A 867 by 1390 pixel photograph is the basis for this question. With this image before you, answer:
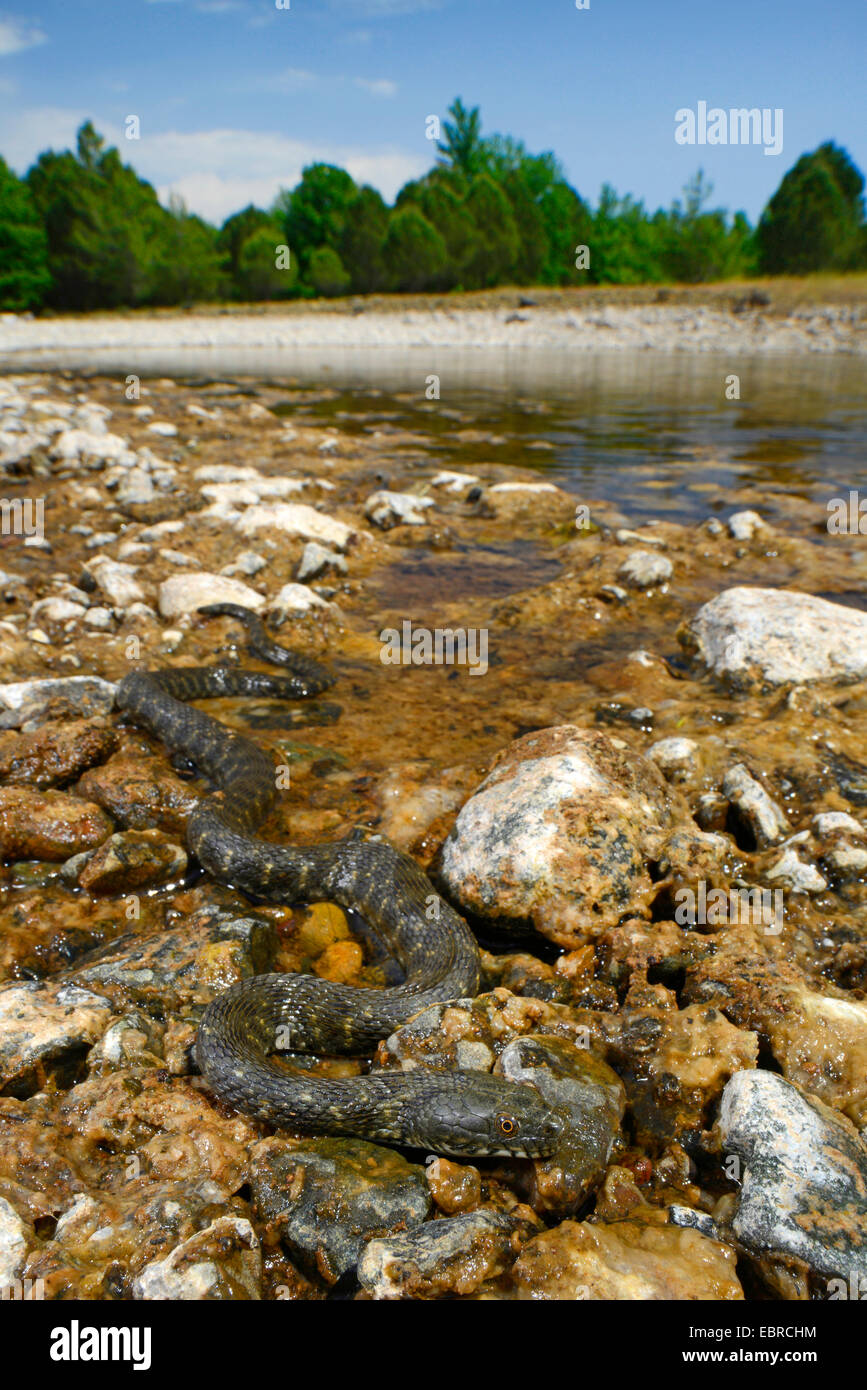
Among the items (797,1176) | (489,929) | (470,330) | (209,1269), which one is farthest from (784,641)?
(470,330)

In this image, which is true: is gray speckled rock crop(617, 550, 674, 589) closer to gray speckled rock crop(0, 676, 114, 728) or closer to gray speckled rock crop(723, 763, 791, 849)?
gray speckled rock crop(723, 763, 791, 849)

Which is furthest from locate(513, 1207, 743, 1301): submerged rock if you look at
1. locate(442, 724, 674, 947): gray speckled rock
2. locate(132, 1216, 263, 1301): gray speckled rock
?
locate(442, 724, 674, 947): gray speckled rock

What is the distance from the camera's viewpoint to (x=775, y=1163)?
3.07 m

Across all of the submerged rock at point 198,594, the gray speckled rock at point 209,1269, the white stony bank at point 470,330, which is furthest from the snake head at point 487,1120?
the white stony bank at point 470,330

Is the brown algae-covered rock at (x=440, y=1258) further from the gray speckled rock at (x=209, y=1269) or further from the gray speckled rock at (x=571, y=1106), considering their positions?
the gray speckled rock at (x=209, y=1269)

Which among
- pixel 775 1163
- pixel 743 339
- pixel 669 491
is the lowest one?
pixel 775 1163

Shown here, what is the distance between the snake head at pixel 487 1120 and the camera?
3.34m

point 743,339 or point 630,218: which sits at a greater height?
point 630,218

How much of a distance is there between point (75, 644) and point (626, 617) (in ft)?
20.3

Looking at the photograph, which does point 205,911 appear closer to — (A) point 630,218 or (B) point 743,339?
(B) point 743,339

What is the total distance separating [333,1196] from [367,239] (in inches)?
3248

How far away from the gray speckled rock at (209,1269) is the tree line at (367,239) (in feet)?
202

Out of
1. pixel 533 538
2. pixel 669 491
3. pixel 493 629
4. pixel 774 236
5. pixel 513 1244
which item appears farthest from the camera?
pixel 774 236

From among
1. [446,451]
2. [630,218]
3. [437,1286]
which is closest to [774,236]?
[630,218]
